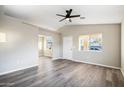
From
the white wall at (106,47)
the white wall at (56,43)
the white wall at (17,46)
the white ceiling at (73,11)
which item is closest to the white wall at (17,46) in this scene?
the white wall at (17,46)

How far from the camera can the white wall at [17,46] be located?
3.92m

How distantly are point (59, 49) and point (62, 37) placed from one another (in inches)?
42.1

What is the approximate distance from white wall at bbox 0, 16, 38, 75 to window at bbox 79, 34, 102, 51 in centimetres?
325

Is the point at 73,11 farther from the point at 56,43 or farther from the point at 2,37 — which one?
the point at 56,43

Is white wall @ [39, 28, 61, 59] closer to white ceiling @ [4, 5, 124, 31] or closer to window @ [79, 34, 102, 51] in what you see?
window @ [79, 34, 102, 51]

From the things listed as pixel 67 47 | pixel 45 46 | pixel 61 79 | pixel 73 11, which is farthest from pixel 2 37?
pixel 45 46

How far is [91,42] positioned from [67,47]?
7.01ft

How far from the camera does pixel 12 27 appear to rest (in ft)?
13.8

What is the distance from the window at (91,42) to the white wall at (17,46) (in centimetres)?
325

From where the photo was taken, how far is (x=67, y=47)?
770 cm

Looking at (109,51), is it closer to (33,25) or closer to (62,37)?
(62,37)

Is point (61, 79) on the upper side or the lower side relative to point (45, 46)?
lower

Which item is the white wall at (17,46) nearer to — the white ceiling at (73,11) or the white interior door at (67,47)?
the white ceiling at (73,11)
